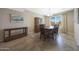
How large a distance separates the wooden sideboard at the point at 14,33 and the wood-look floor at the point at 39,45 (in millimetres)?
88

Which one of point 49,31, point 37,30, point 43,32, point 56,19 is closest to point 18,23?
point 37,30

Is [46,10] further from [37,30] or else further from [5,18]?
[5,18]

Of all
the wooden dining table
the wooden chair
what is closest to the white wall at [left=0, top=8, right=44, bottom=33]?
the wooden chair

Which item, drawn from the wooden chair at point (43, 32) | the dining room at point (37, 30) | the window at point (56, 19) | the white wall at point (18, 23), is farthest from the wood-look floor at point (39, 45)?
the window at point (56, 19)

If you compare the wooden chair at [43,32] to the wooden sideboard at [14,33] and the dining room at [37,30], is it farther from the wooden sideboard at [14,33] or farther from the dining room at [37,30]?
the wooden sideboard at [14,33]

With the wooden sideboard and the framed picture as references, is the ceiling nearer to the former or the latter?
the framed picture

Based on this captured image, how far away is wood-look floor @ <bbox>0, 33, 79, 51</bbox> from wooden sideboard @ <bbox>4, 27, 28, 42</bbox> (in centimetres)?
9

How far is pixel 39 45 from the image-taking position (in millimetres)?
2455

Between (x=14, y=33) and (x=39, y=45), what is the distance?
62cm

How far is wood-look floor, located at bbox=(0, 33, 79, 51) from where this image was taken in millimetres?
2428
